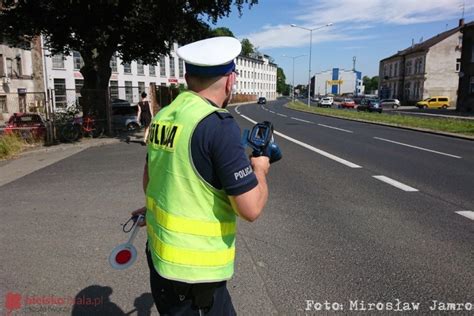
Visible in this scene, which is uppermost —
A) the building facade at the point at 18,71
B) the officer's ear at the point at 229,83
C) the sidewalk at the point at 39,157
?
the building facade at the point at 18,71

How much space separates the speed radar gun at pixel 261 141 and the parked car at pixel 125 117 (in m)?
18.4

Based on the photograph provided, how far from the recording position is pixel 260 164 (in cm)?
186

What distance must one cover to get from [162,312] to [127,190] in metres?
5.29

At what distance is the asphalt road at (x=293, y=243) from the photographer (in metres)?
3.29

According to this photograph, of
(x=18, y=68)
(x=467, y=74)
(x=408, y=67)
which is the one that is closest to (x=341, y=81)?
(x=408, y=67)

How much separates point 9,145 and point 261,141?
12.0 m

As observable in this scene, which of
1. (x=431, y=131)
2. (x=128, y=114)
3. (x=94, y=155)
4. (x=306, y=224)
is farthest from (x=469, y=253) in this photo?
(x=128, y=114)

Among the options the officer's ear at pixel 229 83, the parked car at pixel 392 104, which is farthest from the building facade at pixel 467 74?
the officer's ear at pixel 229 83

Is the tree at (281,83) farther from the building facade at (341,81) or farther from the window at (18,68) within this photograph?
the window at (18,68)

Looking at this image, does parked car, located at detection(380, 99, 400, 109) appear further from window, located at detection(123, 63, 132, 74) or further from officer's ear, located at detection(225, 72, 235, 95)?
officer's ear, located at detection(225, 72, 235, 95)

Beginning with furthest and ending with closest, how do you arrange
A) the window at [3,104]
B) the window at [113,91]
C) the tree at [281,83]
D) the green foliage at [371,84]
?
the tree at [281,83] → the green foliage at [371,84] → the window at [3,104] → the window at [113,91]

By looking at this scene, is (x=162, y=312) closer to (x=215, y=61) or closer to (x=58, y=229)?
(x=215, y=61)

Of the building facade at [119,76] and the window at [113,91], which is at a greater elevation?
the building facade at [119,76]

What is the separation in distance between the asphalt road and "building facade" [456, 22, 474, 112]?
42.4 meters
